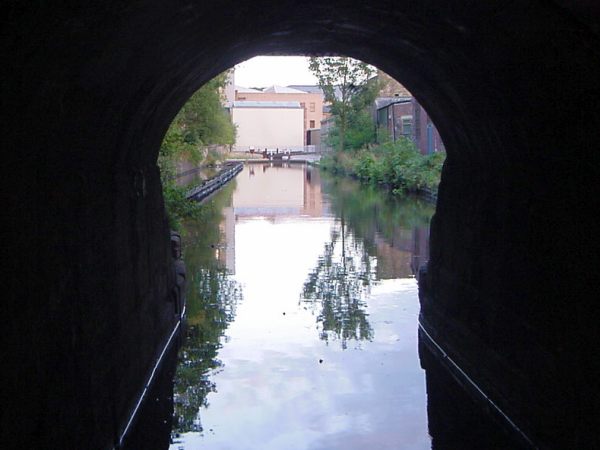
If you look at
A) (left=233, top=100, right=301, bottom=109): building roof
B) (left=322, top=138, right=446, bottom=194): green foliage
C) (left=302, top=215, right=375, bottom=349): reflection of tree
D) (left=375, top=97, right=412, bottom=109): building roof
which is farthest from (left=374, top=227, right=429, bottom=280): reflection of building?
(left=233, top=100, right=301, bottom=109): building roof

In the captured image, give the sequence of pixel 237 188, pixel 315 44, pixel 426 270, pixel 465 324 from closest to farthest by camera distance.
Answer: pixel 465 324 → pixel 315 44 → pixel 426 270 → pixel 237 188

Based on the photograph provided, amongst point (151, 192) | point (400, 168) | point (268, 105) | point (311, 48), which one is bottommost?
point (400, 168)

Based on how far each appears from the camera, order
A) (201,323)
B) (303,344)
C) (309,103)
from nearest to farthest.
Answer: (303,344)
(201,323)
(309,103)

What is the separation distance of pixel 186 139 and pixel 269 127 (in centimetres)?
7205

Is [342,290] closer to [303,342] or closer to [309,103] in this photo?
[303,342]

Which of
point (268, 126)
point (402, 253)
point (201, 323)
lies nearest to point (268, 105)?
point (268, 126)

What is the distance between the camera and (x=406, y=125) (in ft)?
162

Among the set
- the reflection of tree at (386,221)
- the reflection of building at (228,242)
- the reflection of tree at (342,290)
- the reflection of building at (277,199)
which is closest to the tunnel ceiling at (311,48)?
the reflection of tree at (342,290)

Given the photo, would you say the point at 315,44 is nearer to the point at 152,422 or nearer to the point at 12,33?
the point at 152,422

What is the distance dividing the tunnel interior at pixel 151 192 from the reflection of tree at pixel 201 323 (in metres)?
0.54

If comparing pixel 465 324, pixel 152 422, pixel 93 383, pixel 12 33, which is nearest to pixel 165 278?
pixel 152 422

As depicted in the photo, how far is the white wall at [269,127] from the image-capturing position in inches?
3880

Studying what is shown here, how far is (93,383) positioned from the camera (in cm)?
622

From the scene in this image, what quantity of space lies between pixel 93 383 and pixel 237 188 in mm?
36105
